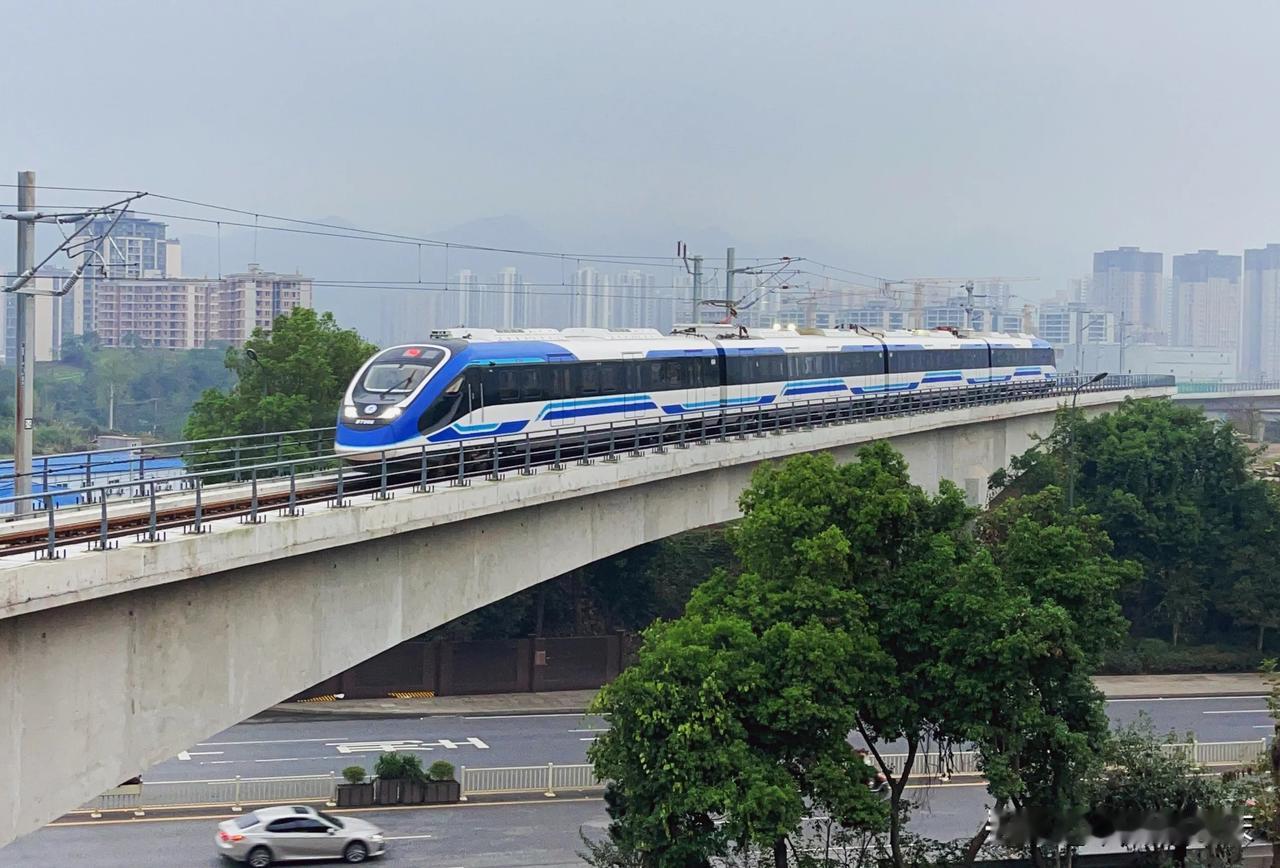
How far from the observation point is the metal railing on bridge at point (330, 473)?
781 inches

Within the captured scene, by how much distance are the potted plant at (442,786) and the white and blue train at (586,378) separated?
848cm

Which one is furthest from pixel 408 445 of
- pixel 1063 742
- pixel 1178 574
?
pixel 1178 574

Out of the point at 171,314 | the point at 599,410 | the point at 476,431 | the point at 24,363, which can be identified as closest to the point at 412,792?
the point at 476,431

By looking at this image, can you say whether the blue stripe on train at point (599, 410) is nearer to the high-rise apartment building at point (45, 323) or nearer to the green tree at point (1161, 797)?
the green tree at point (1161, 797)

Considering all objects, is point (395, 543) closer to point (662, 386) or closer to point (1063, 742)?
point (1063, 742)

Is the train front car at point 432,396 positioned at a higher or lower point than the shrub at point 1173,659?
higher

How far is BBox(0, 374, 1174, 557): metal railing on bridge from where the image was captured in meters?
19.8

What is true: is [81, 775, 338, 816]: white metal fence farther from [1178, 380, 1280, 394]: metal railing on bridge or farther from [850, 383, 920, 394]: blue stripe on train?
[1178, 380, 1280, 394]: metal railing on bridge

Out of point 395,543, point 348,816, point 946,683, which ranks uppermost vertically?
point 395,543

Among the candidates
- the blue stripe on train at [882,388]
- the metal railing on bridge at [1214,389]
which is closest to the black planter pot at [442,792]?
the blue stripe on train at [882,388]

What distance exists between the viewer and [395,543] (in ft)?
82.3

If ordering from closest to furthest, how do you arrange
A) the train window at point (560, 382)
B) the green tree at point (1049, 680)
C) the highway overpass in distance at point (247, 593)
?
the highway overpass in distance at point (247, 593)
the green tree at point (1049, 680)
the train window at point (560, 382)

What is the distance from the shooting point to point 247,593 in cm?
2102

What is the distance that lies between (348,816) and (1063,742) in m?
18.3
